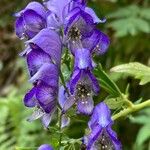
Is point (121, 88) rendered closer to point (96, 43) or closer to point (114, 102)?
point (114, 102)

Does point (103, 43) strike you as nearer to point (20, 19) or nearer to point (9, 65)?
point (20, 19)

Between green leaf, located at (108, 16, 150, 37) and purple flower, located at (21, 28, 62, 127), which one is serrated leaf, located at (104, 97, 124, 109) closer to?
purple flower, located at (21, 28, 62, 127)

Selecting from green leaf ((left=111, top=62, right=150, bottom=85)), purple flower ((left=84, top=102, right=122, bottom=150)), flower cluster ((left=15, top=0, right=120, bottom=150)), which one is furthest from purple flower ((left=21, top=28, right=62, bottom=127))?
green leaf ((left=111, top=62, right=150, bottom=85))

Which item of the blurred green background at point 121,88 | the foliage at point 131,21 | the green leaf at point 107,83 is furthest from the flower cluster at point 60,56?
Answer: the blurred green background at point 121,88

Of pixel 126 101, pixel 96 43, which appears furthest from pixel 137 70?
pixel 96 43

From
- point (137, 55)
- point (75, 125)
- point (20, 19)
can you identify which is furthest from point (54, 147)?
point (137, 55)

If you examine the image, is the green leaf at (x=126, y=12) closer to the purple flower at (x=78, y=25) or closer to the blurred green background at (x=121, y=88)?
A: the blurred green background at (x=121, y=88)
